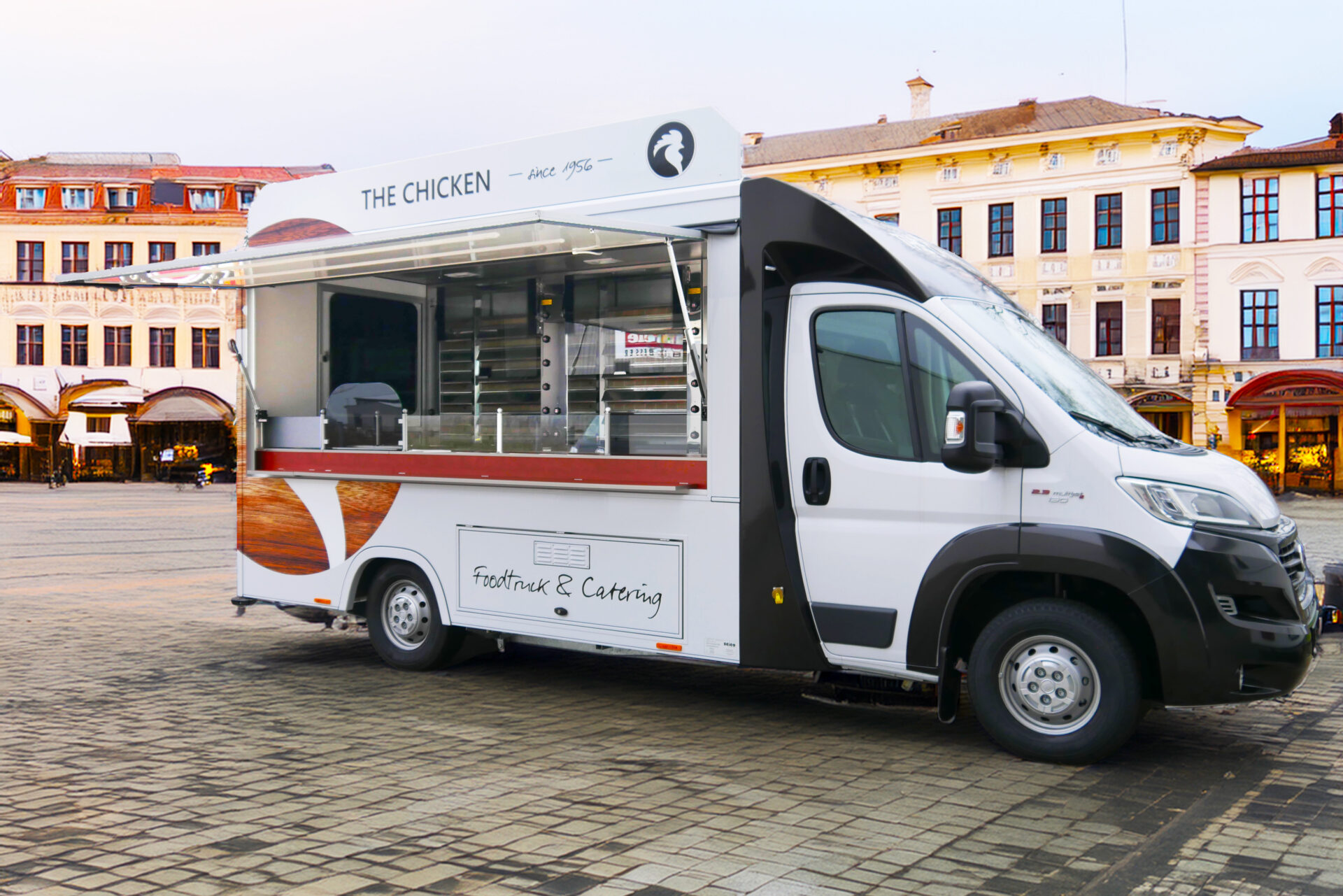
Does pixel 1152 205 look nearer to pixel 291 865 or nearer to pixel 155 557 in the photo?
pixel 155 557

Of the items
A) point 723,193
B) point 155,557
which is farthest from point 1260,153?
point 723,193

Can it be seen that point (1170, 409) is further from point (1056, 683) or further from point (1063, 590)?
point (1056, 683)

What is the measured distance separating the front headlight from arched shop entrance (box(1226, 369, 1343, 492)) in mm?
36957

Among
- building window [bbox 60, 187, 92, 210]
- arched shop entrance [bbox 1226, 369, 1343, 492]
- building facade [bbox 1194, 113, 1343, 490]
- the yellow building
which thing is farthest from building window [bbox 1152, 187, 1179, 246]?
building window [bbox 60, 187, 92, 210]

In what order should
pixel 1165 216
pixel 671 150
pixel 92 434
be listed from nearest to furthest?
pixel 671 150 < pixel 1165 216 < pixel 92 434

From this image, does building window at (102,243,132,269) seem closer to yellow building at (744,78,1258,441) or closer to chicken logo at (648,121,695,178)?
yellow building at (744,78,1258,441)

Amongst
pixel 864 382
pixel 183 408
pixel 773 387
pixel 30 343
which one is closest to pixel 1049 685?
pixel 864 382

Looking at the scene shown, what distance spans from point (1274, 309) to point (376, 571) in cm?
3901

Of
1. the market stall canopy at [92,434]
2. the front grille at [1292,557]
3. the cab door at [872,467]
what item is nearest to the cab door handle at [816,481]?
the cab door at [872,467]

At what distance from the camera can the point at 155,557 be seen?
706 inches

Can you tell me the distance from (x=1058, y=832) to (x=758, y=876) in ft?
4.38

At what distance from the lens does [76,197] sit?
181 feet

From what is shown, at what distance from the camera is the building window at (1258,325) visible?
41000mm

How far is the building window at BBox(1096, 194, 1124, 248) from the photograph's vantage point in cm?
4291
